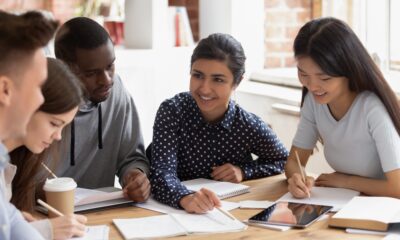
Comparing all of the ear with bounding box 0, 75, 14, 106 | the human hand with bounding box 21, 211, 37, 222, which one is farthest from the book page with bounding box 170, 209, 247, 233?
the ear with bounding box 0, 75, 14, 106

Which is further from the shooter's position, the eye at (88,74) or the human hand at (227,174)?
the human hand at (227,174)

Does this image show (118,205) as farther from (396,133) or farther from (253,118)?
(396,133)

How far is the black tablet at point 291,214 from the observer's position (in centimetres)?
173

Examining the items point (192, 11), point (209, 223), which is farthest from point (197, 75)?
point (192, 11)

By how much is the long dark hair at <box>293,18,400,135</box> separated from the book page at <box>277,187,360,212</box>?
26cm

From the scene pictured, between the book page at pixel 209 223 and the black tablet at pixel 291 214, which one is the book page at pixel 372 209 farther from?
the book page at pixel 209 223

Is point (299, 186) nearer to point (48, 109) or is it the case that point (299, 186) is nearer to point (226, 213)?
point (226, 213)

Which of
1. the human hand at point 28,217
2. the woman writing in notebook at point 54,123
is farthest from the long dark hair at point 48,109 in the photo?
the human hand at point 28,217

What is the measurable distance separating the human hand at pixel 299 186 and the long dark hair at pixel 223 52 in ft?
1.43

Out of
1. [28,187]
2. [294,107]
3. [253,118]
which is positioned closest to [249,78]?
[294,107]

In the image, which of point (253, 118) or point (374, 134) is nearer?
point (374, 134)

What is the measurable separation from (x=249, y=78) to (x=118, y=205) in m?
2.20

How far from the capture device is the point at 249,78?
4000 millimetres

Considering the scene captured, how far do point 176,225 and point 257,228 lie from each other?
8.6 inches
